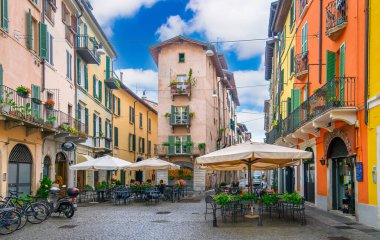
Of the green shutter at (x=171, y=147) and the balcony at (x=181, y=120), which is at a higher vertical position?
the balcony at (x=181, y=120)

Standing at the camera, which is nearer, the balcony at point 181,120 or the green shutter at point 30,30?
the green shutter at point 30,30

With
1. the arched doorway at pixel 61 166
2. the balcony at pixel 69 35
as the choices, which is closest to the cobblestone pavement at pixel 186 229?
the arched doorway at pixel 61 166

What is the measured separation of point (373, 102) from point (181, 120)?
106ft

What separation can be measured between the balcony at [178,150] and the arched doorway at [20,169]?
77.6 ft

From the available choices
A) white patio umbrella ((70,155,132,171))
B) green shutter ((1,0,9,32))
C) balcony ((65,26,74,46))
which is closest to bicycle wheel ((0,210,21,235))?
green shutter ((1,0,9,32))

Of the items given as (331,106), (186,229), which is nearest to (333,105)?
(331,106)

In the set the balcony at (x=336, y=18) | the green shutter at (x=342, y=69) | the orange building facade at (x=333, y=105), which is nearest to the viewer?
the orange building facade at (x=333, y=105)

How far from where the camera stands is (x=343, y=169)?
666 inches

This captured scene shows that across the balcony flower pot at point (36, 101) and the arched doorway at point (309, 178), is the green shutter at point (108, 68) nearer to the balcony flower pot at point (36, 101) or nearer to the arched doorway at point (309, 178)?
the balcony flower pot at point (36, 101)

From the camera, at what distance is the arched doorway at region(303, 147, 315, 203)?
69.3 feet

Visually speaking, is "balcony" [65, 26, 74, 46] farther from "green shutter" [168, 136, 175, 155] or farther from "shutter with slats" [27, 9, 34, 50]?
"green shutter" [168, 136, 175, 155]

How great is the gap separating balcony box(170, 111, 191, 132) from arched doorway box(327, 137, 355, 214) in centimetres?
2671

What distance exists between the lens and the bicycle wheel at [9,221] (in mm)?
11703

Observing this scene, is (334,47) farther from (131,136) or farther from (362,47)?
(131,136)
